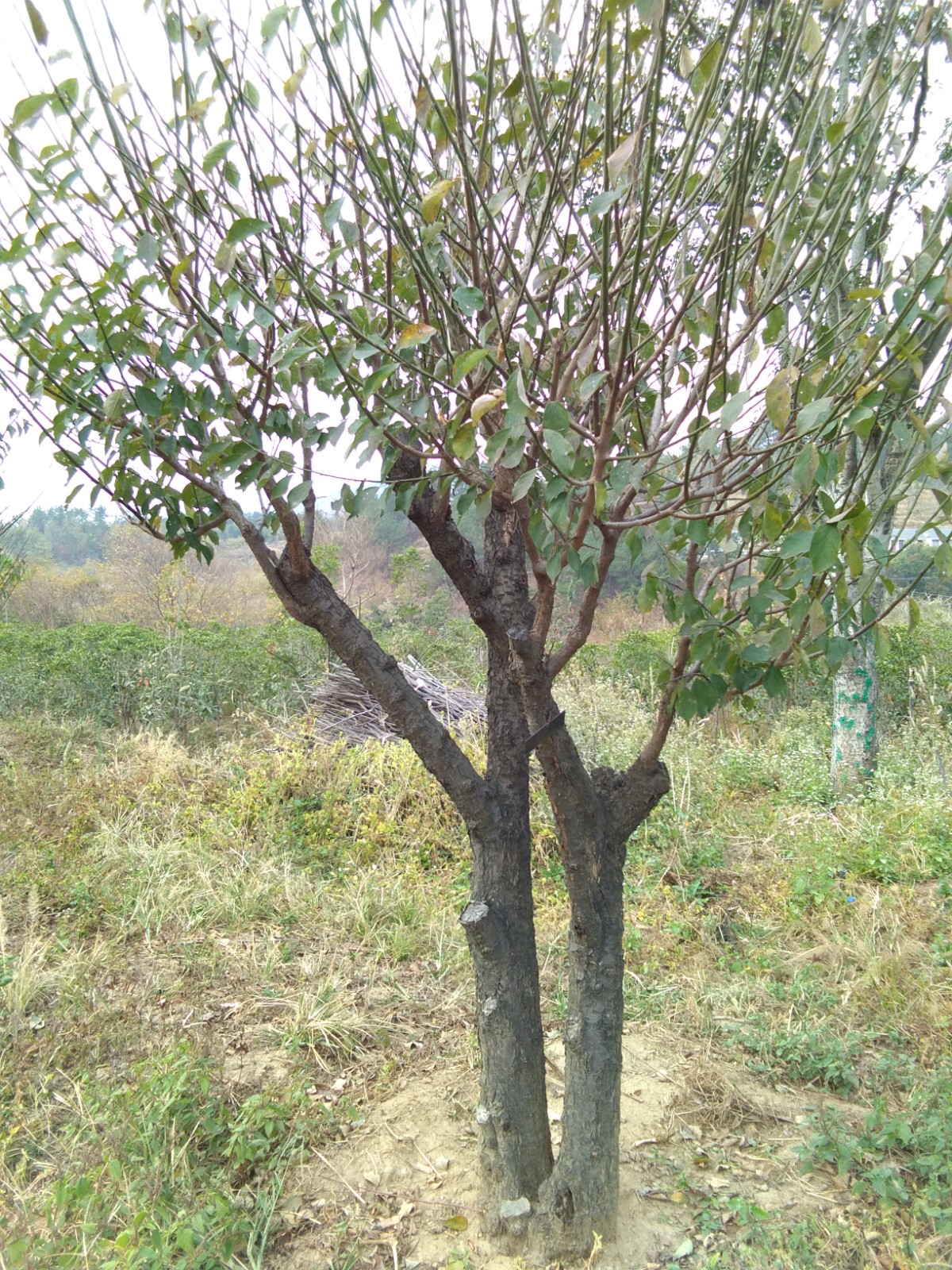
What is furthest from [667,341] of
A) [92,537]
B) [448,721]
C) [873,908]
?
[92,537]

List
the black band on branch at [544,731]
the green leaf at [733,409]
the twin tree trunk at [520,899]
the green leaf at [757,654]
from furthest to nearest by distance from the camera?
the twin tree trunk at [520,899] → the black band on branch at [544,731] → the green leaf at [757,654] → the green leaf at [733,409]

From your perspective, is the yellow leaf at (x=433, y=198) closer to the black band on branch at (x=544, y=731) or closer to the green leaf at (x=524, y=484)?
the green leaf at (x=524, y=484)

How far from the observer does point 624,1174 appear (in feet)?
7.66

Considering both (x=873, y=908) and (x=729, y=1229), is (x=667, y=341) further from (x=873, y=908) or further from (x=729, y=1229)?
(x=873, y=908)

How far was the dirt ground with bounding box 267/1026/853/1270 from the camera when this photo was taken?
2086 millimetres

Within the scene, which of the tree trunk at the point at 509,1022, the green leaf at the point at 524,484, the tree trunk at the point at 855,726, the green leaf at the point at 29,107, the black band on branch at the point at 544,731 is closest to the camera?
the green leaf at the point at 524,484

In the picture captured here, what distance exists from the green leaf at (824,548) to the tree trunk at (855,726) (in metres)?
4.40

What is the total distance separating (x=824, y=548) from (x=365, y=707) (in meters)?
5.64

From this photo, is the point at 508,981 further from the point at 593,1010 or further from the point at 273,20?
the point at 273,20

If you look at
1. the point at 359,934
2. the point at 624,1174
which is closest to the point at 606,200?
the point at 624,1174

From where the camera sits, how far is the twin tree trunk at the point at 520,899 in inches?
75.4

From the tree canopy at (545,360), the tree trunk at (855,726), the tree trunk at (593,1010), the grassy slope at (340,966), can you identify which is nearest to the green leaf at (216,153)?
the tree canopy at (545,360)

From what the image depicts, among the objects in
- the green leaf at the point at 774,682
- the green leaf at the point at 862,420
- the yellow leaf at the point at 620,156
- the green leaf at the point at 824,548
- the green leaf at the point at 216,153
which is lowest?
the green leaf at the point at 774,682

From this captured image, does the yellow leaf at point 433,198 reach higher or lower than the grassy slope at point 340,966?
higher
